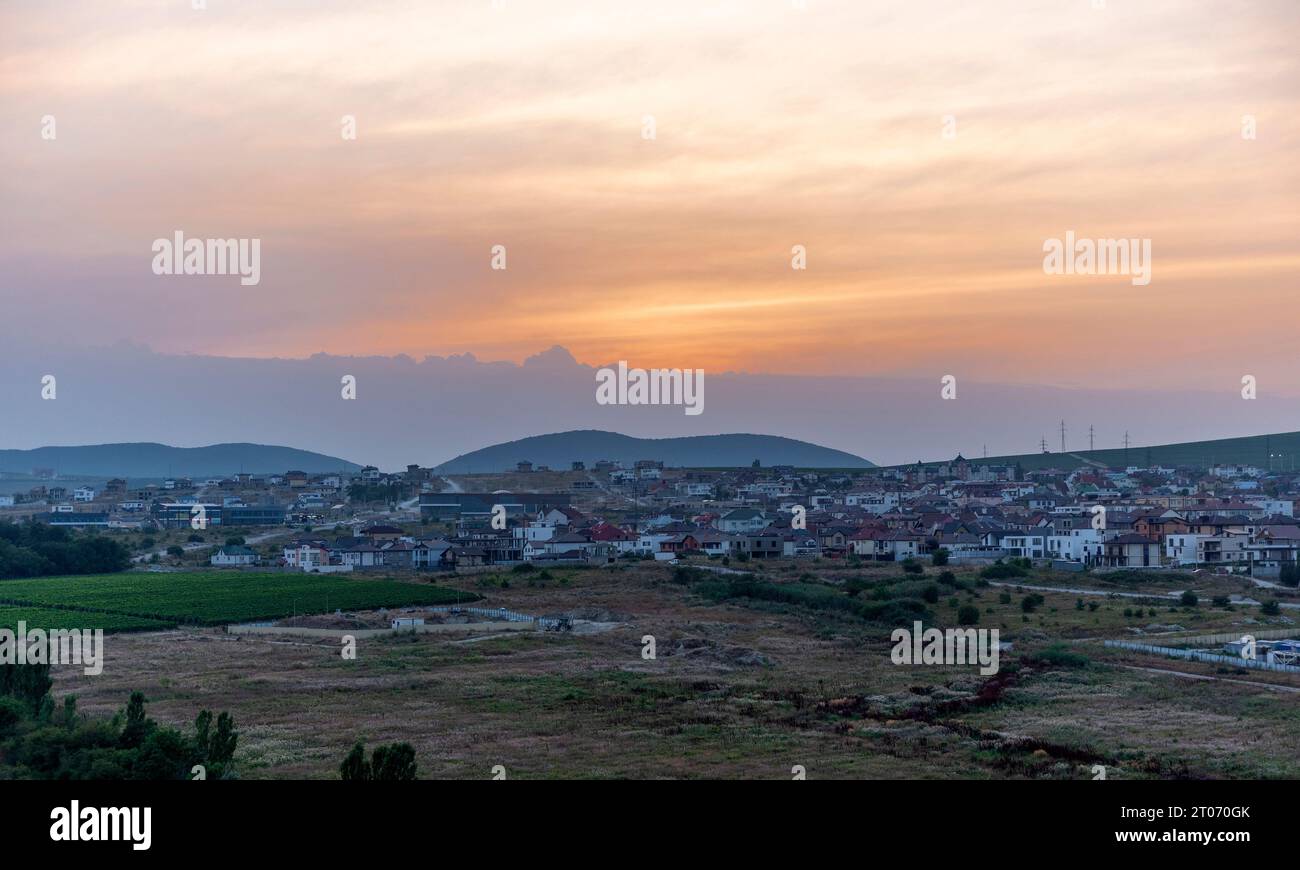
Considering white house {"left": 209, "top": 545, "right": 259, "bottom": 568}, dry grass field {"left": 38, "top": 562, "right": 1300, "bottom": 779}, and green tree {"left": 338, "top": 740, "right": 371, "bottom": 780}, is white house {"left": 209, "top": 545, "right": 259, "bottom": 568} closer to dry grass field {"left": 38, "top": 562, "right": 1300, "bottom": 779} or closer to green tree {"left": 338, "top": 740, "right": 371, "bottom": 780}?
dry grass field {"left": 38, "top": 562, "right": 1300, "bottom": 779}

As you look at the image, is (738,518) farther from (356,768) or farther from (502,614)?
(356,768)

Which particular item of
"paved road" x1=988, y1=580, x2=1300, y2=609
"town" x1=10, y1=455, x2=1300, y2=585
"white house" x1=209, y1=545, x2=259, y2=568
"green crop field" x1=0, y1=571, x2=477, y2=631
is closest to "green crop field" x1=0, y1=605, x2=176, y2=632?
"green crop field" x1=0, y1=571, x2=477, y2=631

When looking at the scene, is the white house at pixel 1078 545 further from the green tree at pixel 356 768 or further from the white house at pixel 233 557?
the green tree at pixel 356 768

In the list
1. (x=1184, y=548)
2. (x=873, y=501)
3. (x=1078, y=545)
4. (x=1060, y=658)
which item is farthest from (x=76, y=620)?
(x=873, y=501)

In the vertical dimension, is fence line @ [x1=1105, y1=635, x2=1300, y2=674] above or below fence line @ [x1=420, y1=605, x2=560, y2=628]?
above

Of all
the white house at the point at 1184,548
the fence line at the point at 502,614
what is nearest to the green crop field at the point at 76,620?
the fence line at the point at 502,614

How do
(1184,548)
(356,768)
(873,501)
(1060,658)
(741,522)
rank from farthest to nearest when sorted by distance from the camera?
1. (873,501)
2. (741,522)
3. (1184,548)
4. (1060,658)
5. (356,768)
